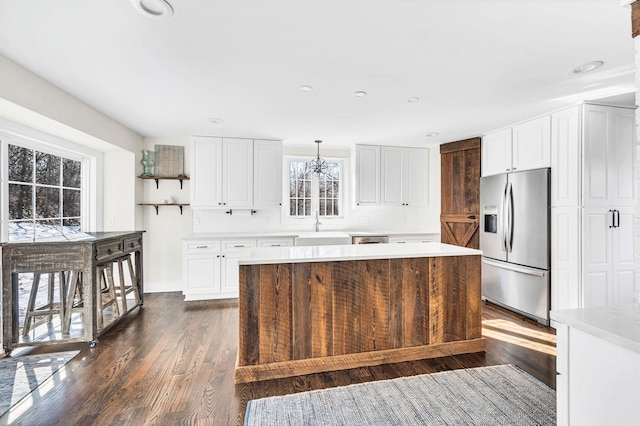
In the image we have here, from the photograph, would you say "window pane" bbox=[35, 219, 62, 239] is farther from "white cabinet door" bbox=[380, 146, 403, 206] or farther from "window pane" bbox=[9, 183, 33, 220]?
"white cabinet door" bbox=[380, 146, 403, 206]

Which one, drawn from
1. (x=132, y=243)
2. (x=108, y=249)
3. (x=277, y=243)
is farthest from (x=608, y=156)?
(x=132, y=243)

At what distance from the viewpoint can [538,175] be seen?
338 cm

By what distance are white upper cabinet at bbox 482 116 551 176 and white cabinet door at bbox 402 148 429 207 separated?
1.06m

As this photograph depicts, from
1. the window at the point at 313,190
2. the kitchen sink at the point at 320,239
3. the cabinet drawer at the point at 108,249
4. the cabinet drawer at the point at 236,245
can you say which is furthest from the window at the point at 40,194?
the window at the point at 313,190

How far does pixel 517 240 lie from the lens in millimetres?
3619

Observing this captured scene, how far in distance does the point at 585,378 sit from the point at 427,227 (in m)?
4.67

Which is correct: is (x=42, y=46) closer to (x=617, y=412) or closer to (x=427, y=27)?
(x=427, y=27)

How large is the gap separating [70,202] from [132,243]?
3.04 feet

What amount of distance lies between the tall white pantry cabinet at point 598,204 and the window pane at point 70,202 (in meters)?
5.50

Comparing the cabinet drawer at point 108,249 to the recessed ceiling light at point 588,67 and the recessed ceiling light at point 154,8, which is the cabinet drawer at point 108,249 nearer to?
the recessed ceiling light at point 154,8

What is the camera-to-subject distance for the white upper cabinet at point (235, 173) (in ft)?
14.1

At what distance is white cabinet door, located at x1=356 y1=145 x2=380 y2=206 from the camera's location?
192 inches

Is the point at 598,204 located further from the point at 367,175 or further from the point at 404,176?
the point at 367,175

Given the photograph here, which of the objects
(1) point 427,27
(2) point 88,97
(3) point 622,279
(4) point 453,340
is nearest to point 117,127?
(2) point 88,97
